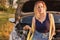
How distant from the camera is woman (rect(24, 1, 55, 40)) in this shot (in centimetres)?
373

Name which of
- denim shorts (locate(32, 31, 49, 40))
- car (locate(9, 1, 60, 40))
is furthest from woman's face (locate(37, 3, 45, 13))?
denim shorts (locate(32, 31, 49, 40))

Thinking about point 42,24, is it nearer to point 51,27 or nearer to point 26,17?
point 51,27

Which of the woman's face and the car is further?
the woman's face

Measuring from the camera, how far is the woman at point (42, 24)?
373 cm

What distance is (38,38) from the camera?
375cm

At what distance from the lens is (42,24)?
3.77 meters

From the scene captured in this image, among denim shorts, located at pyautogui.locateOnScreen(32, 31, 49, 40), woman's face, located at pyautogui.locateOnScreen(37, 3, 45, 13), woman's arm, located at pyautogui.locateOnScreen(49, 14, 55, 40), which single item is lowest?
denim shorts, located at pyautogui.locateOnScreen(32, 31, 49, 40)

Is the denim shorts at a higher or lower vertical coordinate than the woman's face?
lower

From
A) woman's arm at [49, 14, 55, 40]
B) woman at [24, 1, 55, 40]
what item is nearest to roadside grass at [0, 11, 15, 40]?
woman at [24, 1, 55, 40]

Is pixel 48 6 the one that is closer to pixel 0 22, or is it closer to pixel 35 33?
pixel 35 33

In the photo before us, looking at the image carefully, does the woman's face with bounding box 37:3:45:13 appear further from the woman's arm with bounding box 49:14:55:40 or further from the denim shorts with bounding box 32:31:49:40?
the denim shorts with bounding box 32:31:49:40

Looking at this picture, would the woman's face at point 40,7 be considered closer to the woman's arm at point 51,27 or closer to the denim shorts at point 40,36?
the woman's arm at point 51,27

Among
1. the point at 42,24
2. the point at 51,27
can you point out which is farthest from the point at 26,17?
the point at 51,27

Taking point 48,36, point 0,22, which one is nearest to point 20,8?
point 0,22
